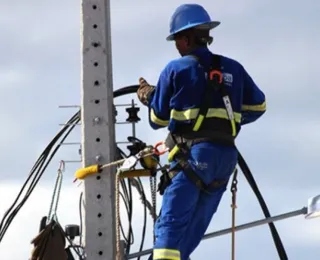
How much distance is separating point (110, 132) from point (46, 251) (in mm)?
975

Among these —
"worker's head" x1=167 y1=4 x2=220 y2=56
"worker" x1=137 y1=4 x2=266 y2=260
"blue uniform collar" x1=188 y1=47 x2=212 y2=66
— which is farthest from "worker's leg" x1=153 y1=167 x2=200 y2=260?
"worker's head" x1=167 y1=4 x2=220 y2=56

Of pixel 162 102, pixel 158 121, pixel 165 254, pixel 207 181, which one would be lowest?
pixel 165 254

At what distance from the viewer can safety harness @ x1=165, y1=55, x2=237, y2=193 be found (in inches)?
373

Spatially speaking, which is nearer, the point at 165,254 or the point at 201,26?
the point at 165,254

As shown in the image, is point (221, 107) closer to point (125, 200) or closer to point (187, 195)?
point (187, 195)

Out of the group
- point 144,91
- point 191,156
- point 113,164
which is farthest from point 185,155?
point 144,91

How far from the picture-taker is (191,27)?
9758mm

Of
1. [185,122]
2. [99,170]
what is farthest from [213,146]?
[99,170]

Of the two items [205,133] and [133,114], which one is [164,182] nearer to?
[205,133]

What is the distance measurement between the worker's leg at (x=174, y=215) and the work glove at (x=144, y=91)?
28.0 inches

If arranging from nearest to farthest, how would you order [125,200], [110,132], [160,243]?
1. [160,243]
2. [110,132]
3. [125,200]

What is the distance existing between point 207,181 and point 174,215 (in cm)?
38

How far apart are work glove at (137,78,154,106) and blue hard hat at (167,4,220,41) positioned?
419 millimetres

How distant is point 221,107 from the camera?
956cm
